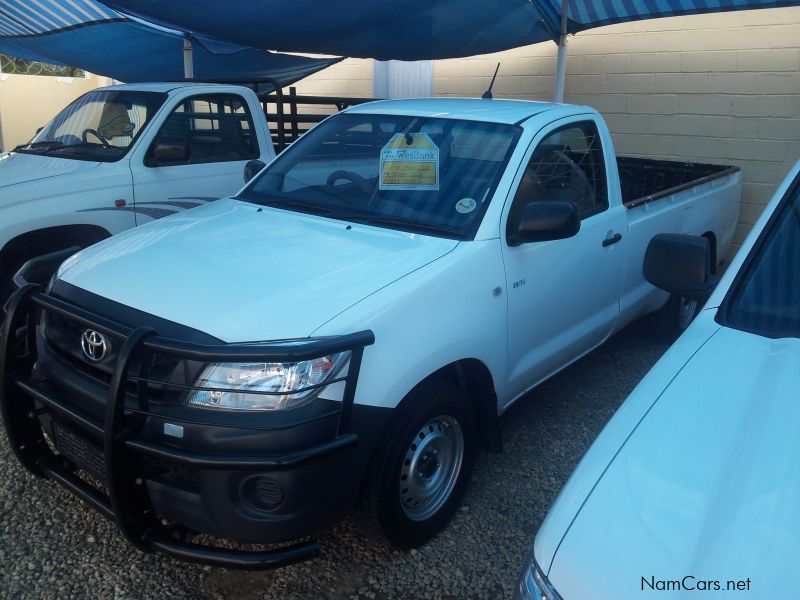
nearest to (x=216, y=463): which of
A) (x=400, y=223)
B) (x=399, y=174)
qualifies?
(x=400, y=223)

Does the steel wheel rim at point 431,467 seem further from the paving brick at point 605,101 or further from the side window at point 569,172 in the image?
the paving brick at point 605,101

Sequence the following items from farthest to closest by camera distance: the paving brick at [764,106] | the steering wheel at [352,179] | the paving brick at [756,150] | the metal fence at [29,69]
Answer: the metal fence at [29,69] < the paving brick at [756,150] < the paving brick at [764,106] < the steering wheel at [352,179]

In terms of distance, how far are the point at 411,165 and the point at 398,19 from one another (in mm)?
A: 4144

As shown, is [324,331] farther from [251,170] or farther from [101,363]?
[251,170]

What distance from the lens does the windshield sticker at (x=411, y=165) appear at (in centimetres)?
352

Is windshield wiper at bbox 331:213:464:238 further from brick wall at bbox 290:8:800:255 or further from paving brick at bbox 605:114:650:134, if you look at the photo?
paving brick at bbox 605:114:650:134

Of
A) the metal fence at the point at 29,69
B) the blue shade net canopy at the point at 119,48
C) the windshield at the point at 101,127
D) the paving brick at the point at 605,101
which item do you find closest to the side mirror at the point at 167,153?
the windshield at the point at 101,127

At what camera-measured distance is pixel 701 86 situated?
7.55 metres

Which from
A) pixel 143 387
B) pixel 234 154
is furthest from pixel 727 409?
pixel 234 154

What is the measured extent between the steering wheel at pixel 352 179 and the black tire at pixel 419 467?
4.03 feet

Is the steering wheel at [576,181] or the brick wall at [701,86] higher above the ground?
the brick wall at [701,86]

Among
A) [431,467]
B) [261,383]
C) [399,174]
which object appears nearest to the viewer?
[261,383]

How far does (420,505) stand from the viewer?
2.99 m

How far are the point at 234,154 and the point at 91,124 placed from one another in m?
1.12
